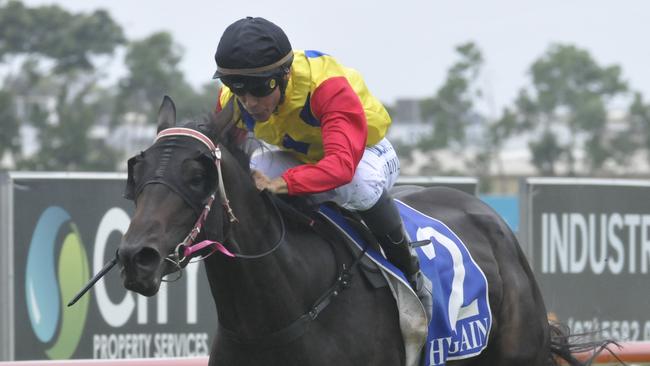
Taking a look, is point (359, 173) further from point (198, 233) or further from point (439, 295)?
point (198, 233)

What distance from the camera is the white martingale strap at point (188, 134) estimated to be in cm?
365

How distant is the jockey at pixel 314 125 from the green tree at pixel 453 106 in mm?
42008

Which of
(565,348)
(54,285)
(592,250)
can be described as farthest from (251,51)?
(592,250)

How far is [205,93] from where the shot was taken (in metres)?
55.9

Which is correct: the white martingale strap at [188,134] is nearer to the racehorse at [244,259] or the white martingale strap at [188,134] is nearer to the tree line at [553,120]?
the racehorse at [244,259]

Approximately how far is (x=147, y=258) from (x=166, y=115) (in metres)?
0.65

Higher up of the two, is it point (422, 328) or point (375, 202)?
point (375, 202)

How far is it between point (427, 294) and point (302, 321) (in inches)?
28.2

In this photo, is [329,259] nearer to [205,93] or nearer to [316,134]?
[316,134]

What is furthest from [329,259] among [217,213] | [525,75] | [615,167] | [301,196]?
[525,75]

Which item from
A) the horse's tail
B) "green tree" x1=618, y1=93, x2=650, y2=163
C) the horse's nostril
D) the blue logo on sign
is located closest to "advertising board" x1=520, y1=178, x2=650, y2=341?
the horse's tail

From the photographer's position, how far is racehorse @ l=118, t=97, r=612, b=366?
3.46 m

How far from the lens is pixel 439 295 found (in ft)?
15.1

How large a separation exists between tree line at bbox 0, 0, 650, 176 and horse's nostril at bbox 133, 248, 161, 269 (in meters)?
40.9
